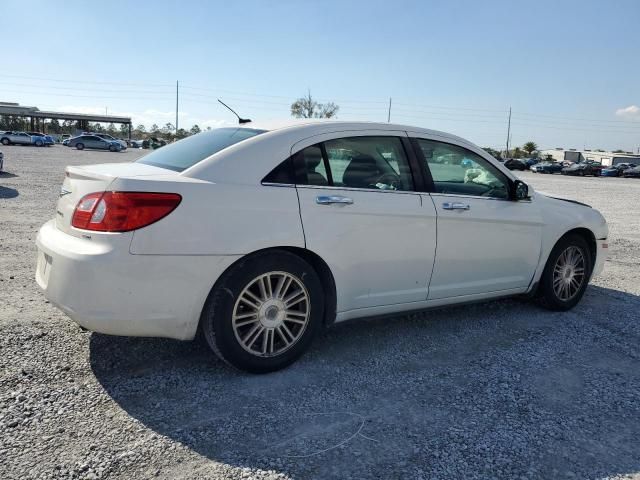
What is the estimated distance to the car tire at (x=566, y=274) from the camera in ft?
16.3

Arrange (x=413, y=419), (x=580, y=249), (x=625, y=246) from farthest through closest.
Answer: (x=625, y=246) < (x=580, y=249) < (x=413, y=419)

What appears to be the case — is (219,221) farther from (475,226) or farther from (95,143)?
(95,143)

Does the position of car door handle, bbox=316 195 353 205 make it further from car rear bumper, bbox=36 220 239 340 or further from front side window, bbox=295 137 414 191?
car rear bumper, bbox=36 220 239 340

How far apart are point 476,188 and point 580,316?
1681 mm

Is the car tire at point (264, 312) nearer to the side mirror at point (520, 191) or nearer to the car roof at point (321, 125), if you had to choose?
the car roof at point (321, 125)

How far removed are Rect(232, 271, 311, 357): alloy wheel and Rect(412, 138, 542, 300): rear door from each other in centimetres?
117

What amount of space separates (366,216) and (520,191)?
5.56ft

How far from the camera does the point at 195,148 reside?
12.5ft

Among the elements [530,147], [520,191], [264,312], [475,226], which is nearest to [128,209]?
[264,312]

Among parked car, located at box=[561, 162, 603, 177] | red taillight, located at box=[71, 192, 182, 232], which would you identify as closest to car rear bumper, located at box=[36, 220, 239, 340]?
red taillight, located at box=[71, 192, 182, 232]

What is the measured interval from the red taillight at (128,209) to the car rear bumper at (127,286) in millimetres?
111

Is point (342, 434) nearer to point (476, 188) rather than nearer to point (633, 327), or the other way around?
point (476, 188)

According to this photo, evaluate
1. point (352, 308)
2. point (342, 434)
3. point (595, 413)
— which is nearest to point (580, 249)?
point (595, 413)

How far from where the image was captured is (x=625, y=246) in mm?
8789
